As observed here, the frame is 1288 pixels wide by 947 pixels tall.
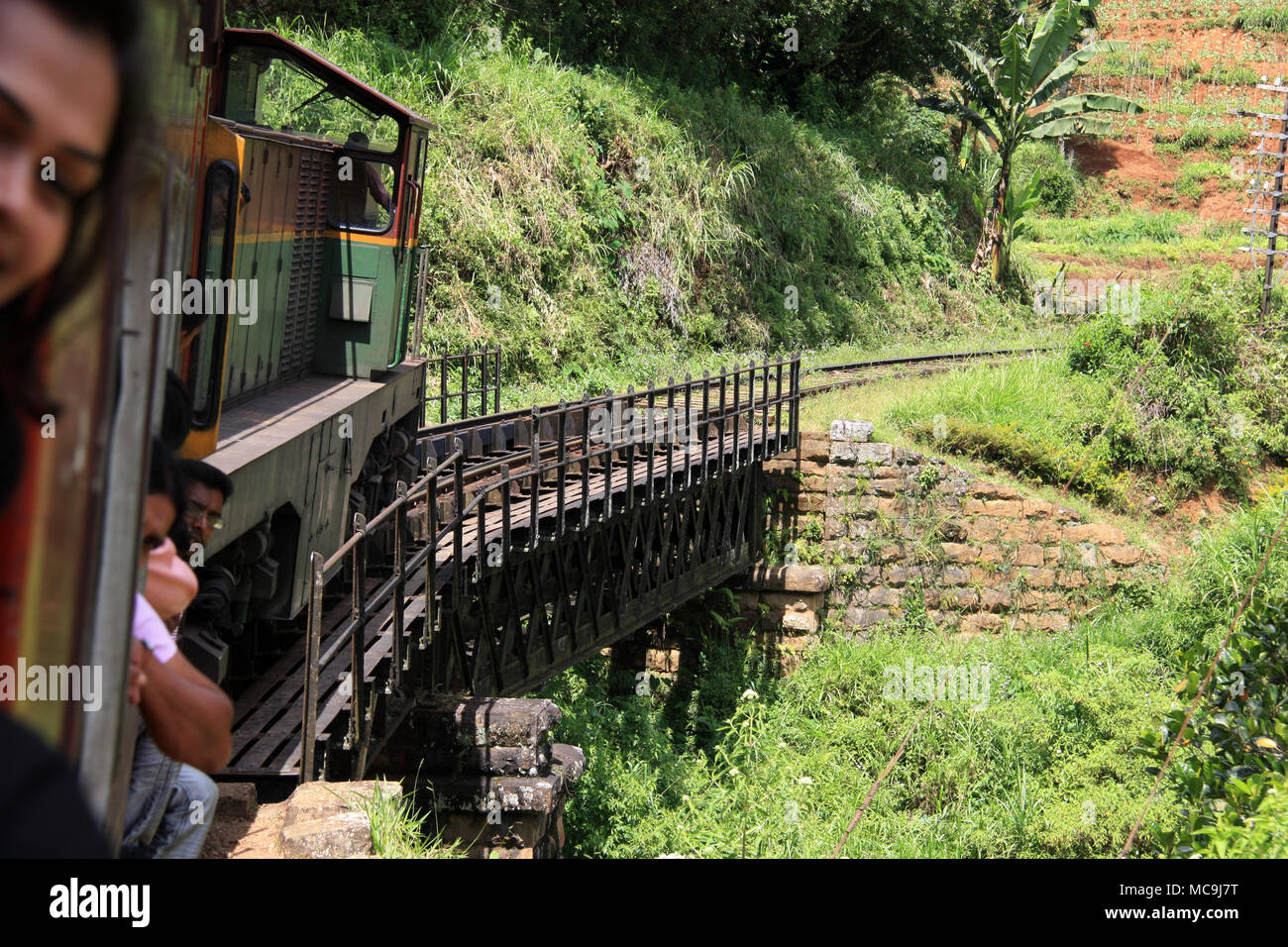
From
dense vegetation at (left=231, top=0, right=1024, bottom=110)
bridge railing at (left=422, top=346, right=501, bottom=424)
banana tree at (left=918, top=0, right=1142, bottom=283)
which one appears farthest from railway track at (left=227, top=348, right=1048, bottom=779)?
banana tree at (left=918, top=0, right=1142, bottom=283)

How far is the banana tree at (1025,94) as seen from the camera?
27.2 meters

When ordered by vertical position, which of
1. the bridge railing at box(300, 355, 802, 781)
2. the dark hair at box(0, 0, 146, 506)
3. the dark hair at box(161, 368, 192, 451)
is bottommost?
the bridge railing at box(300, 355, 802, 781)

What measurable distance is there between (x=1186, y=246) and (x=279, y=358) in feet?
132

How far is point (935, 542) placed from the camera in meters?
17.8

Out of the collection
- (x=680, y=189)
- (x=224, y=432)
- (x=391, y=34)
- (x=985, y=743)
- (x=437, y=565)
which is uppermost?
(x=391, y=34)

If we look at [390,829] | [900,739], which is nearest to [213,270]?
[390,829]

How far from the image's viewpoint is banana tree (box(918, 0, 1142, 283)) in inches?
1072

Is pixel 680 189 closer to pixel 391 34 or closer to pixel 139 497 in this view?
pixel 391 34

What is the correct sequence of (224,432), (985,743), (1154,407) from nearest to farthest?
(224,432) < (985,743) < (1154,407)

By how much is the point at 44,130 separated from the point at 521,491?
10.3 m

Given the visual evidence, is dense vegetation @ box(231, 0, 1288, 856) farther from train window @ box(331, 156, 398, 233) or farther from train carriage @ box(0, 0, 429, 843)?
train window @ box(331, 156, 398, 233)

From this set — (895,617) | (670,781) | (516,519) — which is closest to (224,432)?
(516,519)

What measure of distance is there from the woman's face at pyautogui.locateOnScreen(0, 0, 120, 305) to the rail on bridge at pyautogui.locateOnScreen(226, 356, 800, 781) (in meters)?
4.13

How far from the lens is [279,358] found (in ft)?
28.1
